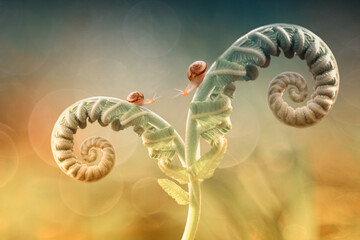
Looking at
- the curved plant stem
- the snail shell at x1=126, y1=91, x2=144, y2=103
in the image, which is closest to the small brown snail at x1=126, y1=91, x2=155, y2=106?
the snail shell at x1=126, y1=91, x2=144, y2=103

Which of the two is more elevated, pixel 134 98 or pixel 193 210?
pixel 134 98

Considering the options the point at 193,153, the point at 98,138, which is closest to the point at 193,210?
the point at 193,153

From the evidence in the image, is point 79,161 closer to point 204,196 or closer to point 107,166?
point 107,166

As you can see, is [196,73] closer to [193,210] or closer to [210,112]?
[210,112]

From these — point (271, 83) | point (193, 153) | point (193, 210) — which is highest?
point (271, 83)

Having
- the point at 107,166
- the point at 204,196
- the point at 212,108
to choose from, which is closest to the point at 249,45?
the point at 212,108

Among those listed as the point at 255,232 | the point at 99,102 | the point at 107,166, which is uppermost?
the point at 99,102

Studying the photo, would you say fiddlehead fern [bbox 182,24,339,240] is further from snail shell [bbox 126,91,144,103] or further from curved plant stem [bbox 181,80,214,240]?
snail shell [bbox 126,91,144,103]
